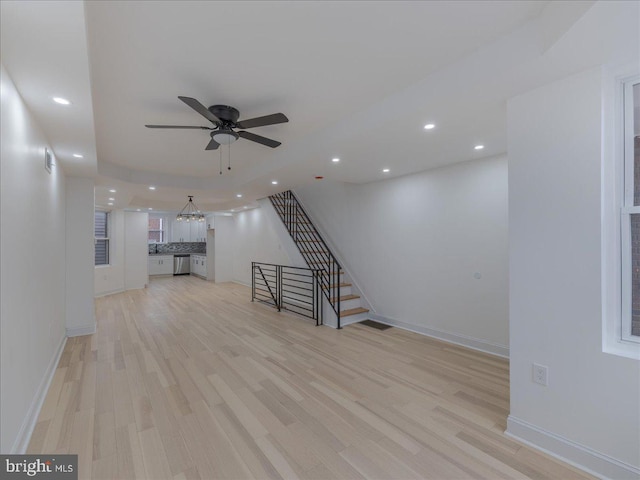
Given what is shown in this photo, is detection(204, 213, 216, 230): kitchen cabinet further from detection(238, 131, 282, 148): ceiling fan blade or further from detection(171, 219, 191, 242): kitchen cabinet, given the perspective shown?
detection(238, 131, 282, 148): ceiling fan blade

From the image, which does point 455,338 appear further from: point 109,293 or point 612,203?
point 109,293

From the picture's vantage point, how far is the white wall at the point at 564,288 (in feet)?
5.70

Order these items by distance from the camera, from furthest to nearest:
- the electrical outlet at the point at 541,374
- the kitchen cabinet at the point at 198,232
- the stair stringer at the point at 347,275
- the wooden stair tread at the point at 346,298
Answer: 1. the kitchen cabinet at the point at 198,232
2. the stair stringer at the point at 347,275
3. the wooden stair tread at the point at 346,298
4. the electrical outlet at the point at 541,374

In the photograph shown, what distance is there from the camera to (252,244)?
29.3 ft

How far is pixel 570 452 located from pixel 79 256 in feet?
20.3

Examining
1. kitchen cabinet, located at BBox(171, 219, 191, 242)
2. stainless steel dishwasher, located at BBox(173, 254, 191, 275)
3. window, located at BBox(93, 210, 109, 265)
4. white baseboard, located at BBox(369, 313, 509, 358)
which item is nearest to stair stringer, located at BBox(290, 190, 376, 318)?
white baseboard, located at BBox(369, 313, 509, 358)

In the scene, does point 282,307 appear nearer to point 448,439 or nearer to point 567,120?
point 448,439

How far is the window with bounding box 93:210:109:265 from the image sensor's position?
786cm

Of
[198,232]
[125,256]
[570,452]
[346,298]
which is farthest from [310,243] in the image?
[198,232]

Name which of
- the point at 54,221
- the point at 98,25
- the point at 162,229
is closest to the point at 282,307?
the point at 54,221

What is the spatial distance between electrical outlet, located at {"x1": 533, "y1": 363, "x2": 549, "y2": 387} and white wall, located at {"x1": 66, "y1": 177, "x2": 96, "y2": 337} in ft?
19.1

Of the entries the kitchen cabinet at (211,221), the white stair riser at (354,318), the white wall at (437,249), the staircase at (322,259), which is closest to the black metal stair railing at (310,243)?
the staircase at (322,259)

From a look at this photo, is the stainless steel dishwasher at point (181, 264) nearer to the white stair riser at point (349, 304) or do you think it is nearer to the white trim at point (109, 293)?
the white trim at point (109, 293)

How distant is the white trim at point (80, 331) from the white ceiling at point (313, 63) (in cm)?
268
